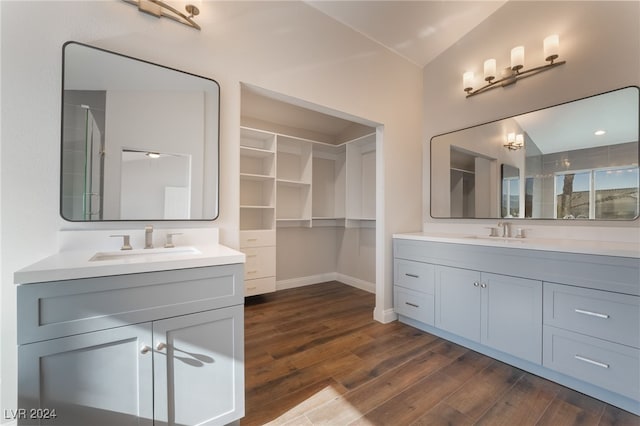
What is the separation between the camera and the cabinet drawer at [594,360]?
1.37 m

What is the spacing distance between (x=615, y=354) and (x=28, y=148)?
3.17 metres

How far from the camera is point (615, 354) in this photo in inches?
56.0

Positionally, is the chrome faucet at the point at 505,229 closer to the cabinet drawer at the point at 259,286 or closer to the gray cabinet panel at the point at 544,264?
the gray cabinet panel at the point at 544,264

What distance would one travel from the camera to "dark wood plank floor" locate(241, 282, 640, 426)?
1370mm

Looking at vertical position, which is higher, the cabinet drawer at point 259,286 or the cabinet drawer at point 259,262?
the cabinet drawer at point 259,262

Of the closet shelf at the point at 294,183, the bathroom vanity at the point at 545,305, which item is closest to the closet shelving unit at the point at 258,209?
the closet shelf at the point at 294,183

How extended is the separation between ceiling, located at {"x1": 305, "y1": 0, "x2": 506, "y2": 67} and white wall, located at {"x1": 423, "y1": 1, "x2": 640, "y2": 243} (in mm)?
155

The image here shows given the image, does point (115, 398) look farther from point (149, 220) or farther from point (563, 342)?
point (563, 342)

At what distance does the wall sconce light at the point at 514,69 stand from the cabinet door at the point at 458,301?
176 cm

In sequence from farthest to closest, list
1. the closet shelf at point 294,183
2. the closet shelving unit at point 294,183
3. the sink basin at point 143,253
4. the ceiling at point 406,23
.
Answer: the closet shelving unit at point 294,183 < the closet shelf at point 294,183 < the ceiling at point 406,23 < the sink basin at point 143,253

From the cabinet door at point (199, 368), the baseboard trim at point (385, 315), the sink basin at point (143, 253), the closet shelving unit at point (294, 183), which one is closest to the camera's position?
the cabinet door at point (199, 368)

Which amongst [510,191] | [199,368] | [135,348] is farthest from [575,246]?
[135,348]

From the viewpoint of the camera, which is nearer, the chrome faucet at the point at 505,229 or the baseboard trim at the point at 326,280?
the chrome faucet at the point at 505,229

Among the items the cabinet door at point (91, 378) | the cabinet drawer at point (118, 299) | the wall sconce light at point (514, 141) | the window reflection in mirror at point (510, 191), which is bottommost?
the cabinet door at point (91, 378)
